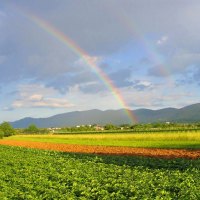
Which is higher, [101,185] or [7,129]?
[7,129]

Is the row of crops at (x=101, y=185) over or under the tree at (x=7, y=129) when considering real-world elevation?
under

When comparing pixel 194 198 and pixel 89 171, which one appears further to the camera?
pixel 89 171

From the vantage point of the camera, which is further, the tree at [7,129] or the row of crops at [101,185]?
the tree at [7,129]

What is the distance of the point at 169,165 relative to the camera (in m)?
27.1

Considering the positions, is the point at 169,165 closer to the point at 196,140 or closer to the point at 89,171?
the point at 89,171

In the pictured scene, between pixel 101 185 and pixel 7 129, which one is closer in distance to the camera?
pixel 101 185

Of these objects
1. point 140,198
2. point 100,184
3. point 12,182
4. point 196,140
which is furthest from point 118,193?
point 196,140

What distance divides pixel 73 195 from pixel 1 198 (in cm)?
313

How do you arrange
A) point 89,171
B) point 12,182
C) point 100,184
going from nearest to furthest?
point 100,184 → point 12,182 → point 89,171

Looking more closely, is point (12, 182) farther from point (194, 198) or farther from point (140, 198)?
point (194, 198)

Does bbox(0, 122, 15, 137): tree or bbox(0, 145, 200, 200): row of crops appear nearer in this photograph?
bbox(0, 145, 200, 200): row of crops

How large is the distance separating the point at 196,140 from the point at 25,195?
4768 cm

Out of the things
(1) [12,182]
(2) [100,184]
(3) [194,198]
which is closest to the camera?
(3) [194,198]

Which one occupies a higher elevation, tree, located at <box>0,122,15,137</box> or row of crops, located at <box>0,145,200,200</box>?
tree, located at <box>0,122,15,137</box>
